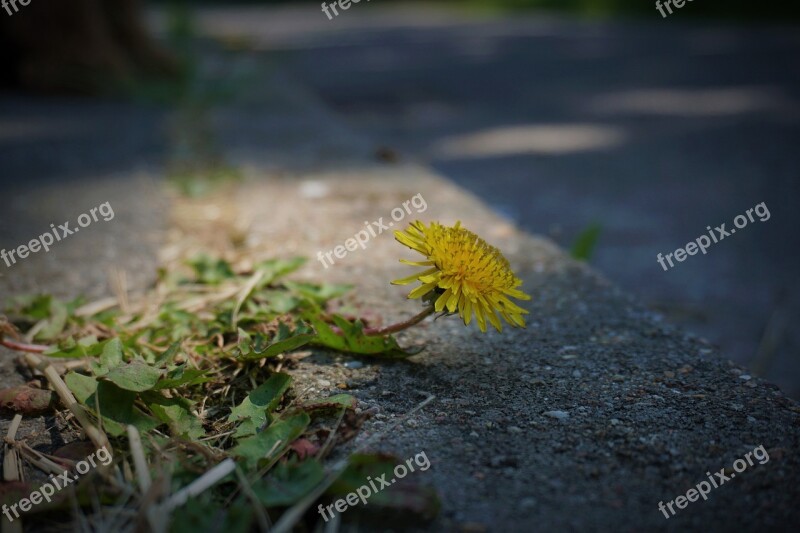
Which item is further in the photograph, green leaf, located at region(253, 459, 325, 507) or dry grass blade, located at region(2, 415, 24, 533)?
dry grass blade, located at region(2, 415, 24, 533)

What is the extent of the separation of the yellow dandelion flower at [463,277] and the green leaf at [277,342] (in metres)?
0.23

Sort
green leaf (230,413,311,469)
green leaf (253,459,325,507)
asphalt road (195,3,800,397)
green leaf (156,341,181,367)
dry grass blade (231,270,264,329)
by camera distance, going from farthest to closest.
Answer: asphalt road (195,3,800,397) → dry grass blade (231,270,264,329) → green leaf (156,341,181,367) → green leaf (230,413,311,469) → green leaf (253,459,325,507)

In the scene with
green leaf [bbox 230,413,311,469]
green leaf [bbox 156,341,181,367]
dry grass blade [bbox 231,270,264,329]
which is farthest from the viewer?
dry grass blade [bbox 231,270,264,329]

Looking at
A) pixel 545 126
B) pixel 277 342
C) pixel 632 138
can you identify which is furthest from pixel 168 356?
pixel 545 126

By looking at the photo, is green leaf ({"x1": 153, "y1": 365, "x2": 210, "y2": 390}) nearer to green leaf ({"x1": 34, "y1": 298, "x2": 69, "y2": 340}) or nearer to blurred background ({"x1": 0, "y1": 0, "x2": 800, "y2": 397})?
green leaf ({"x1": 34, "y1": 298, "x2": 69, "y2": 340})

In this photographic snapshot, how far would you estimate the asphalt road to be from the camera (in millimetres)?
2795

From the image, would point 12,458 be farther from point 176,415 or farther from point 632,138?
point 632,138

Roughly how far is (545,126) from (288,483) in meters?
4.18

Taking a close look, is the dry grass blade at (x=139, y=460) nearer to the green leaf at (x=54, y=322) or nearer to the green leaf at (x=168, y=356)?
the green leaf at (x=168, y=356)

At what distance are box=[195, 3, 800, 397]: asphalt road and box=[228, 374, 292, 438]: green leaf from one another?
1642 mm

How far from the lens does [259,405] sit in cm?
130

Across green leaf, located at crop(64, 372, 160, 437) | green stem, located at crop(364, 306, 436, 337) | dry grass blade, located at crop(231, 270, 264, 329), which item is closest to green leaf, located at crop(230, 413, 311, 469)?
green leaf, located at crop(64, 372, 160, 437)

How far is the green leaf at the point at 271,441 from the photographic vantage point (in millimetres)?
1146

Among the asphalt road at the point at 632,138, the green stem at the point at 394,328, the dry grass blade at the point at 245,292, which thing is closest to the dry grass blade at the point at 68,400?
the dry grass blade at the point at 245,292
